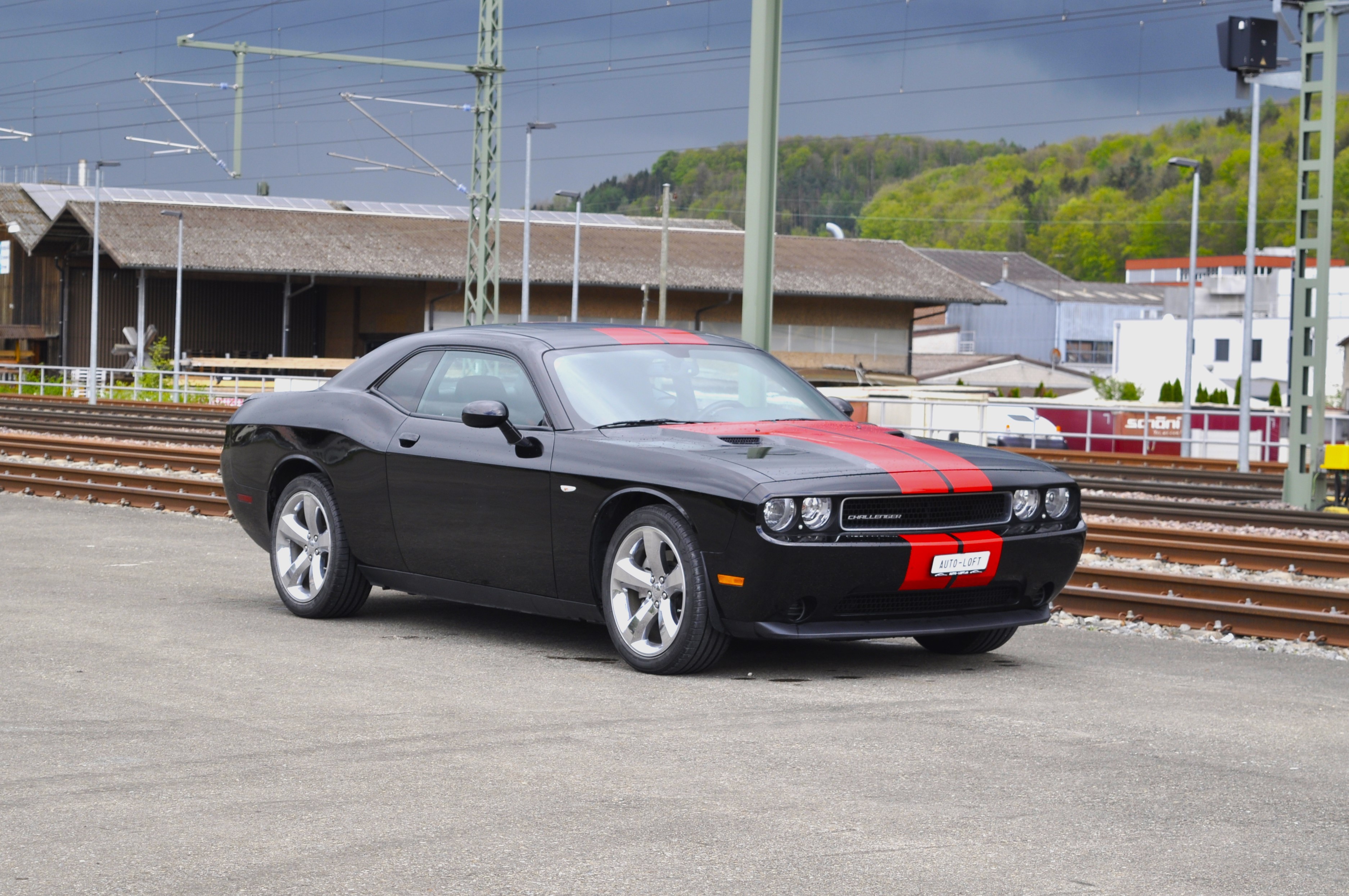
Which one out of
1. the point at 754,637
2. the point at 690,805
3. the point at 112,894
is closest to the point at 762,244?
the point at 754,637

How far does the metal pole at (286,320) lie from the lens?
65.6 metres

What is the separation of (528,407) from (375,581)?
1.28 metres

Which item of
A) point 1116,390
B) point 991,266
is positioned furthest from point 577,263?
point 991,266

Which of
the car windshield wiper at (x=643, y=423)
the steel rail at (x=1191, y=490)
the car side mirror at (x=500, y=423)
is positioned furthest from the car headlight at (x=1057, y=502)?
the steel rail at (x=1191, y=490)

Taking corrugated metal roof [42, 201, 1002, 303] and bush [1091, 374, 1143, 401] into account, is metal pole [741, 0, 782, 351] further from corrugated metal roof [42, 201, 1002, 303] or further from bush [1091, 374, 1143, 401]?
corrugated metal roof [42, 201, 1002, 303]

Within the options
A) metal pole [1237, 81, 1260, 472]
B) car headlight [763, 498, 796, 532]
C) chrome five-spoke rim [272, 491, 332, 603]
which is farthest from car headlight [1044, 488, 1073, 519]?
metal pole [1237, 81, 1260, 472]

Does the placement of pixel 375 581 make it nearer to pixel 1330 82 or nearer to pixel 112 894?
pixel 112 894

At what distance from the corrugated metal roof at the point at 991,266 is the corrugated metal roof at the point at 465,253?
44600mm

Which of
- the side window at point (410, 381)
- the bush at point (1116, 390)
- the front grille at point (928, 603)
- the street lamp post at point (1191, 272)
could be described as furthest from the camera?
the bush at point (1116, 390)

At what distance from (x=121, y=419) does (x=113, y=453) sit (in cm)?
1127

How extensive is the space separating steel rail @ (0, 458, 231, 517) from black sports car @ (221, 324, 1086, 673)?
699 centimetres

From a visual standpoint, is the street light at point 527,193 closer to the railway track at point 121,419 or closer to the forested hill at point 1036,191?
the railway track at point 121,419

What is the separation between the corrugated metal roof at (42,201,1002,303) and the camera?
64000 millimetres

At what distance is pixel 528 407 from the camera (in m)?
7.71
